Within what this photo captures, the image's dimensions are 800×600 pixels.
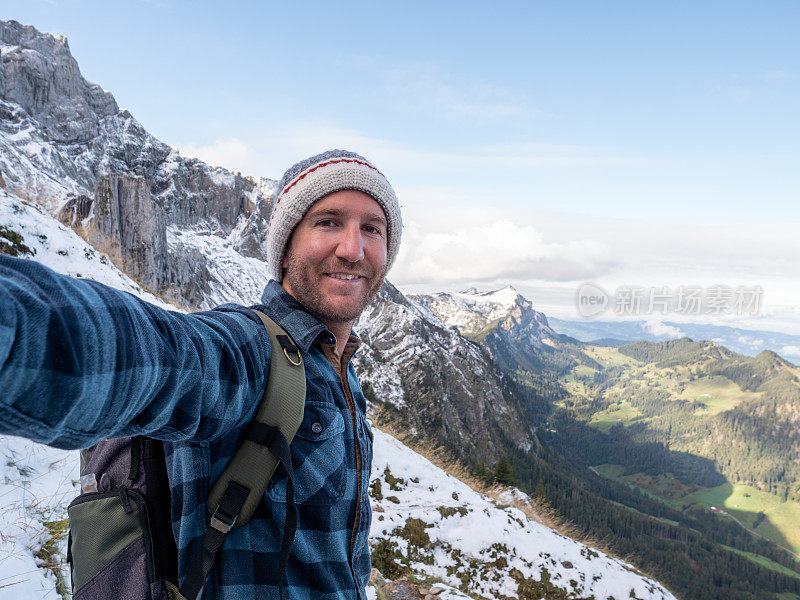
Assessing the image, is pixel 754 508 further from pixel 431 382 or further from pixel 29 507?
pixel 29 507

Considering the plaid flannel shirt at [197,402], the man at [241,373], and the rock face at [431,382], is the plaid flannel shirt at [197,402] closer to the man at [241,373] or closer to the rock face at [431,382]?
the man at [241,373]

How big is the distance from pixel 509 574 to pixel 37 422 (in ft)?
39.7

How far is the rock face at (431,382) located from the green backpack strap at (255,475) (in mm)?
84730

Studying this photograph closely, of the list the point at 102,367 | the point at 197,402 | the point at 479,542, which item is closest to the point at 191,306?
the point at 479,542

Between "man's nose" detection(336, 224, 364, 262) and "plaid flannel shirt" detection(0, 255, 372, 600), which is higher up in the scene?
"man's nose" detection(336, 224, 364, 262)

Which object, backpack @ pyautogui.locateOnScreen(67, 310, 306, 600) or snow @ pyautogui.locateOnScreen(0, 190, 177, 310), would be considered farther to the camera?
snow @ pyautogui.locateOnScreen(0, 190, 177, 310)

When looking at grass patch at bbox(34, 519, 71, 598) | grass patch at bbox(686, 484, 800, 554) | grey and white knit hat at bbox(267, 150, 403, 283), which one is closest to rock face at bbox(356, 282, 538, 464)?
grass patch at bbox(34, 519, 71, 598)

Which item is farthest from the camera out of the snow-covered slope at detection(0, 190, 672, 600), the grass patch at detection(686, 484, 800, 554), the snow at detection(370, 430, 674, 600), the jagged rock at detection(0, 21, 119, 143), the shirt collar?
the grass patch at detection(686, 484, 800, 554)

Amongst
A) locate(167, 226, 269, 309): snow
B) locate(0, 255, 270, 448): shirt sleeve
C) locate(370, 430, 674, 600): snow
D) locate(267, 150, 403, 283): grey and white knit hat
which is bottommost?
locate(370, 430, 674, 600): snow

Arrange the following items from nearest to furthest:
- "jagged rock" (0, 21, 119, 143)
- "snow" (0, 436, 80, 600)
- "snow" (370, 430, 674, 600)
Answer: "snow" (0, 436, 80, 600)
"snow" (370, 430, 674, 600)
"jagged rock" (0, 21, 119, 143)

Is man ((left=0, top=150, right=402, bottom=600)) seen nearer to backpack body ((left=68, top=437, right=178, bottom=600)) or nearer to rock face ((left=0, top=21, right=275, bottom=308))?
backpack body ((left=68, top=437, right=178, bottom=600))

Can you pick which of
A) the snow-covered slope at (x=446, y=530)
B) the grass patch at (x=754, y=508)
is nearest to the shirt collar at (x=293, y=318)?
the snow-covered slope at (x=446, y=530)

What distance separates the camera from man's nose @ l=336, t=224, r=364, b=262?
2.42 meters

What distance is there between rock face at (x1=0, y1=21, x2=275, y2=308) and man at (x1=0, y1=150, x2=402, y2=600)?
33.2 metres
